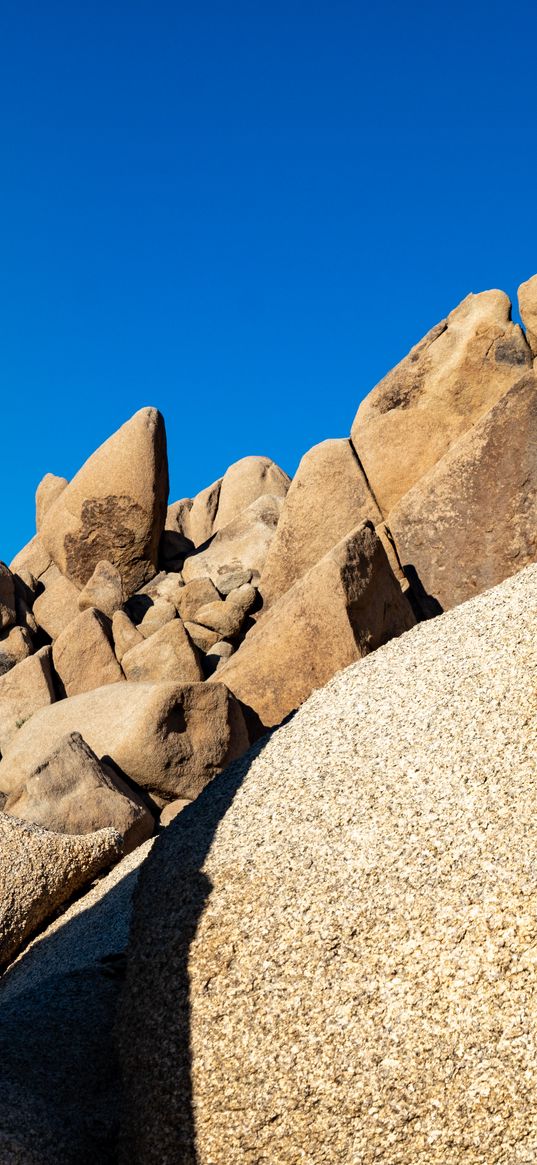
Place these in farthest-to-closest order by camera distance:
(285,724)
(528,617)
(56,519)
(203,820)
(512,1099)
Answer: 1. (56,519)
2. (285,724)
3. (528,617)
4. (203,820)
5. (512,1099)

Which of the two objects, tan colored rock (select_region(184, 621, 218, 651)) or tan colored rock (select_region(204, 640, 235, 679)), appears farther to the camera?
tan colored rock (select_region(184, 621, 218, 651))

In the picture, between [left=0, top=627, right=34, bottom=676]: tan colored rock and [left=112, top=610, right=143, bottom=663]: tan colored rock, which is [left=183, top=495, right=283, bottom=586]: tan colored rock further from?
[left=0, top=627, right=34, bottom=676]: tan colored rock

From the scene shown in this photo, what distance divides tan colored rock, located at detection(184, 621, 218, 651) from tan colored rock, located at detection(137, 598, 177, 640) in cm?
35

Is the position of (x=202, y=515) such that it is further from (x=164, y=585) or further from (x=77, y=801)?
(x=77, y=801)

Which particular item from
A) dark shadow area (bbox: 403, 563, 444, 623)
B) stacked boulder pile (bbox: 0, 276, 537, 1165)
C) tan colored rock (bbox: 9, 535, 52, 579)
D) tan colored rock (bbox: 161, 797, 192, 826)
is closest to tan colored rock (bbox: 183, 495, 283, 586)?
stacked boulder pile (bbox: 0, 276, 537, 1165)

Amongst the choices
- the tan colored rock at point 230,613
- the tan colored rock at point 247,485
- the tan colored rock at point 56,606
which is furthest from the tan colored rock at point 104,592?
the tan colored rock at point 247,485

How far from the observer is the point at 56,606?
15234 mm

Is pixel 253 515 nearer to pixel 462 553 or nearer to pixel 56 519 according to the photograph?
pixel 56 519

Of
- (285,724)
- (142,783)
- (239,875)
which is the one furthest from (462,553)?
(239,875)

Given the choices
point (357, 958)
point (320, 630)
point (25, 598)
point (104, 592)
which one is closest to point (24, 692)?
point (104, 592)

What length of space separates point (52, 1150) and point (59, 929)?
315cm

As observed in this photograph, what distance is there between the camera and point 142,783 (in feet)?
33.7

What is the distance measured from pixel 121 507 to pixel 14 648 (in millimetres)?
2404

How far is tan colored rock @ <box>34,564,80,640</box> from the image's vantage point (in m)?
15.0
